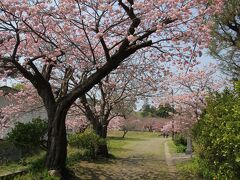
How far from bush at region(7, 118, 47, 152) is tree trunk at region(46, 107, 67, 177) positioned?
74.8 inches

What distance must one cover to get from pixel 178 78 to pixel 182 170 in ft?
35.1

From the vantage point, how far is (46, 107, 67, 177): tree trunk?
13.0m

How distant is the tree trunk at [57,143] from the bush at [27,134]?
1.90 meters

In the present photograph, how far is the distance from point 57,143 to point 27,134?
8.16ft

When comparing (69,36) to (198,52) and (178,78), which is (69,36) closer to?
(198,52)

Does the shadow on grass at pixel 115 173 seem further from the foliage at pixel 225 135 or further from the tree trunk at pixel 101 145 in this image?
the tree trunk at pixel 101 145

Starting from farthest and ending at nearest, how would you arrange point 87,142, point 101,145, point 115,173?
point 101,145, point 87,142, point 115,173

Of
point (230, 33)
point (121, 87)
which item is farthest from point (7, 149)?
point (230, 33)

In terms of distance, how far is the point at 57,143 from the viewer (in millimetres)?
13094

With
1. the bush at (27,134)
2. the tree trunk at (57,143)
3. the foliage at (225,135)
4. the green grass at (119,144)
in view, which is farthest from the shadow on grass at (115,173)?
the green grass at (119,144)

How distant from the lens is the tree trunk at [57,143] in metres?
13.0

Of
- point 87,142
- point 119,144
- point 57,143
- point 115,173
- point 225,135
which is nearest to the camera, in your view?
point 225,135

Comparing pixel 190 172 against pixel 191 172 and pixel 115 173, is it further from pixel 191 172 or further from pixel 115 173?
pixel 115 173

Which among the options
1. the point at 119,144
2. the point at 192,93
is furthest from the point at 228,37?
the point at 119,144
